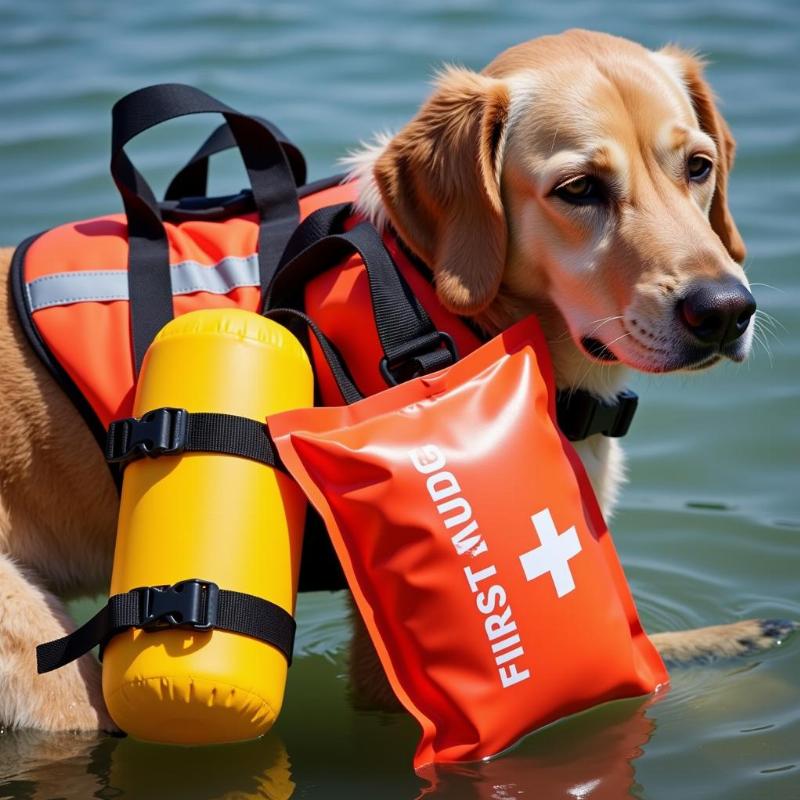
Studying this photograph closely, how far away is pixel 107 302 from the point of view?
4039 millimetres

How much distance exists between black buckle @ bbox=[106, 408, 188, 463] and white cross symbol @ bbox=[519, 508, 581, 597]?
0.97 meters

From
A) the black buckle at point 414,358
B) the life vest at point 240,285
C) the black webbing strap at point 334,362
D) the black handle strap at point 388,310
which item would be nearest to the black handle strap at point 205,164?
the life vest at point 240,285

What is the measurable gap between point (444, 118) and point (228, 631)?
162 centimetres

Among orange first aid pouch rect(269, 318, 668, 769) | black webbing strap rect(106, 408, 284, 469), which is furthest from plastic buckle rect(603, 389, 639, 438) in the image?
black webbing strap rect(106, 408, 284, 469)

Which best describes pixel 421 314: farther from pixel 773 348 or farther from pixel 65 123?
pixel 65 123

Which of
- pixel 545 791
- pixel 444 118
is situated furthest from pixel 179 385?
pixel 545 791

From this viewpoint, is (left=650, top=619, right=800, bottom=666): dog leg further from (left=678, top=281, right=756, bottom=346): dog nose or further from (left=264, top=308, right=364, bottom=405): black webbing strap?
(left=264, top=308, right=364, bottom=405): black webbing strap

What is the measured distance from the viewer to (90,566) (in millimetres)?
4258

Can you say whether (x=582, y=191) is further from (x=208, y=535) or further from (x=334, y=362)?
(x=208, y=535)

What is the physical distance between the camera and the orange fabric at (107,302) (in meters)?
3.95

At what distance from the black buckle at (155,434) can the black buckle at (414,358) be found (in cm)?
58

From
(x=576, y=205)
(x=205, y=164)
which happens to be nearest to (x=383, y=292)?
(x=576, y=205)

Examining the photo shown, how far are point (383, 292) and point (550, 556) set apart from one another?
879mm

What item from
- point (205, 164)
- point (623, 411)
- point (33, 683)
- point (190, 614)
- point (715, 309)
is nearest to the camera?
point (190, 614)
